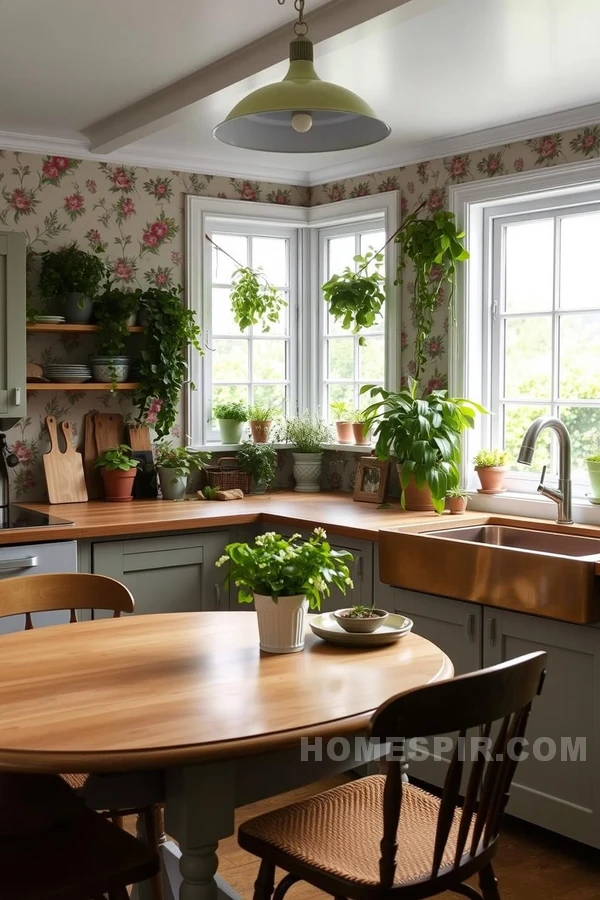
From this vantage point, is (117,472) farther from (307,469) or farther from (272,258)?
(272,258)

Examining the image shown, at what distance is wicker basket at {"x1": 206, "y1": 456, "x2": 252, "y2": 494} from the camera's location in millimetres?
4719

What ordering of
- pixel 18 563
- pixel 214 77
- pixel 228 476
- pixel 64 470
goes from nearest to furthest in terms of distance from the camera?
1. pixel 214 77
2. pixel 18 563
3. pixel 64 470
4. pixel 228 476

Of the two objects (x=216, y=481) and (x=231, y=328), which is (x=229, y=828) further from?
(x=231, y=328)

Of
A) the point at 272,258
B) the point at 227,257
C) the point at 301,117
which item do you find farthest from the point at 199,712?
the point at 272,258

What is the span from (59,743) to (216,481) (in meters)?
3.08

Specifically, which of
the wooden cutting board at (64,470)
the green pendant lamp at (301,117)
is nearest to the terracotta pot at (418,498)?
the wooden cutting board at (64,470)

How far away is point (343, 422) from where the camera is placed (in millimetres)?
4898

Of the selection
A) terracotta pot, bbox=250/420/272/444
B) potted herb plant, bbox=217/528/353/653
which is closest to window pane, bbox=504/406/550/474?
terracotta pot, bbox=250/420/272/444

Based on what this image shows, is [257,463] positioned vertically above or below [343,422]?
below

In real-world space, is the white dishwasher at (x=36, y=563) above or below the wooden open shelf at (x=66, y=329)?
below

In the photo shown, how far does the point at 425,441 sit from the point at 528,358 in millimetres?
588

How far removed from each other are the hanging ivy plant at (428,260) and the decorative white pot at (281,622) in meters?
2.36

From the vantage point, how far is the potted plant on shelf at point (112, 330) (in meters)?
4.31

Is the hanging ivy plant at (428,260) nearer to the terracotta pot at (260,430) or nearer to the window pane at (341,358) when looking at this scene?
the window pane at (341,358)
